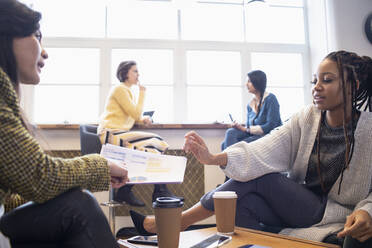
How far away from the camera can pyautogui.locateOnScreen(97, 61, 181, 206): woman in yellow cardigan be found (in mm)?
2572

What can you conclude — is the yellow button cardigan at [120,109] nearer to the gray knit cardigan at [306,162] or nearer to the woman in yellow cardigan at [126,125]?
the woman in yellow cardigan at [126,125]

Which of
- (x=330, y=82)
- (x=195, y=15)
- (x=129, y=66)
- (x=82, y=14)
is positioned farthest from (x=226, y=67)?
(x=330, y=82)

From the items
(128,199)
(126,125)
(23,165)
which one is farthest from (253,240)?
(126,125)

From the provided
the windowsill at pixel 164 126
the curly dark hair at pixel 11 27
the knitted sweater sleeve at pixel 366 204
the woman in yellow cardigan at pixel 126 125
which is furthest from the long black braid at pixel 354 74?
the windowsill at pixel 164 126

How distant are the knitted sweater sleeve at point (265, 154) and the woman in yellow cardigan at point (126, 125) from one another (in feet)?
4.19

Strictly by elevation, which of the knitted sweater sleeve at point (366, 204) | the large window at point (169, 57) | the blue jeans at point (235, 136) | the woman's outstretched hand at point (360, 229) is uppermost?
the large window at point (169, 57)

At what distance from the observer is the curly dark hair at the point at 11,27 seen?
32.1 inches

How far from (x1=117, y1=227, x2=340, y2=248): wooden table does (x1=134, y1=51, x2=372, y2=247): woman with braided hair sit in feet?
0.56

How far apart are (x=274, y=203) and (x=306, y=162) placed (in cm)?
25

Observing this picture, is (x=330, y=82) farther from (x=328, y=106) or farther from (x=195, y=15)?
(x=195, y=15)

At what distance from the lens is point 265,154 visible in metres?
1.43

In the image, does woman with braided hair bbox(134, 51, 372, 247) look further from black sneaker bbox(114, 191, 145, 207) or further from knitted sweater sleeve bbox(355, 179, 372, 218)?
black sneaker bbox(114, 191, 145, 207)

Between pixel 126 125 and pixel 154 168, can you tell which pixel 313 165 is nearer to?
pixel 154 168

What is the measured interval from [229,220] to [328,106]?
2.26 ft
